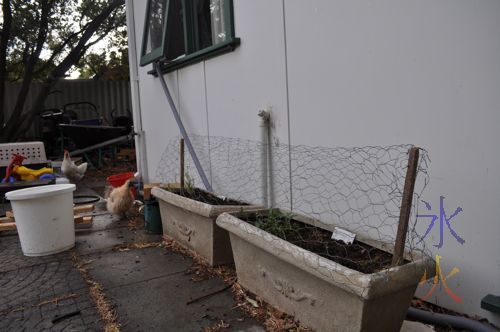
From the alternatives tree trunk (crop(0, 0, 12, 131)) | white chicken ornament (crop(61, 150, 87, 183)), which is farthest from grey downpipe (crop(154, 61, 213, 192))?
tree trunk (crop(0, 0, 12, 131))

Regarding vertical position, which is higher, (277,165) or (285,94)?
(285,94)

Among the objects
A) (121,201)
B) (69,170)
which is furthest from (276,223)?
(69,170)

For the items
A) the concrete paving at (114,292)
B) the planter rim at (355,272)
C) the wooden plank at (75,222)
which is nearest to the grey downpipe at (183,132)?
the concrete paving at (114,292)

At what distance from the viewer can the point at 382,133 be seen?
2.27 meters

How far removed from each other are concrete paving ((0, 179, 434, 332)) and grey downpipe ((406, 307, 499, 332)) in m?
0.08

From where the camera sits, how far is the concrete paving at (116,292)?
2182mm

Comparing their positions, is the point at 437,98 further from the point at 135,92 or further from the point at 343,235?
the point at 135,92

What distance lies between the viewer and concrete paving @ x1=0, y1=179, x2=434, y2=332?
2182mm

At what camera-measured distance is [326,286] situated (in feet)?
5.94

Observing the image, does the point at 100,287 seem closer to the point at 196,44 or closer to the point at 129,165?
the point at 196,44

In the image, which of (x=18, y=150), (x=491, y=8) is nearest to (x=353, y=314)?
(x=491, y=8)

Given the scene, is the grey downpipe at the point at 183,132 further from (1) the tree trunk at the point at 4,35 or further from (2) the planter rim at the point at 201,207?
(1) the tree trunk at the point at 4,35

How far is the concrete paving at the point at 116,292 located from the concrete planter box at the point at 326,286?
24 cm

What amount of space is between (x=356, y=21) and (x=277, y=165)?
1.22 metres
